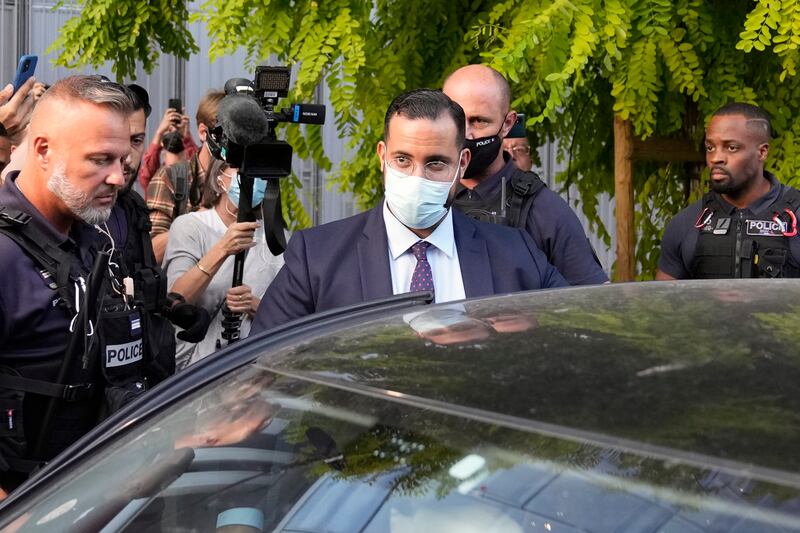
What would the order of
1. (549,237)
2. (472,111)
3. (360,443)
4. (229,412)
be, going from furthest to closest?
(472,111), (549,237), (229,412), (360,443)

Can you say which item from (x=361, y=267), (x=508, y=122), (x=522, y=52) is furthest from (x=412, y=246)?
(x=522, y=52)

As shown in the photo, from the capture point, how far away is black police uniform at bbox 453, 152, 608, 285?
4.17m

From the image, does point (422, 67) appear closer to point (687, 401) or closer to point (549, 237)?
point (549, 237)

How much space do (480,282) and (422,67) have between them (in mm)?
2833

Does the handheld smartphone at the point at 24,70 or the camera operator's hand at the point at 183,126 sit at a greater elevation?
the handheld smartphone at the point at 24,70

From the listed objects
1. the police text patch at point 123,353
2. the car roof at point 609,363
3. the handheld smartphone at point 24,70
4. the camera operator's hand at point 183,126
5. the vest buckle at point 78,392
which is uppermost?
the handheld smartphone at point 24,70

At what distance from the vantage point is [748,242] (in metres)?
5.44

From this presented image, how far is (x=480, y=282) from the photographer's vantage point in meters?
3.43

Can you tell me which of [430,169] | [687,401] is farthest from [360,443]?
[430,169]

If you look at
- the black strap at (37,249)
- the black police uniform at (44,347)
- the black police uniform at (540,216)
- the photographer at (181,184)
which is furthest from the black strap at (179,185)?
the black strap at (37,249)

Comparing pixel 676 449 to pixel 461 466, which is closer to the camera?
pixel 676 449

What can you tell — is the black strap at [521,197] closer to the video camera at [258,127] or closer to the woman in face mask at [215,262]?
the video camera at [258,127]

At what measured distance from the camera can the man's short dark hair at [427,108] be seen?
3.61 metres

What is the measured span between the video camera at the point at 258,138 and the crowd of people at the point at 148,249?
104 millimetres
